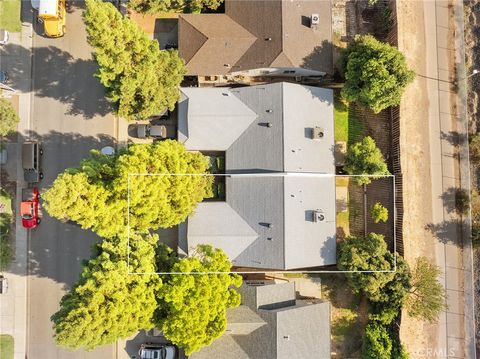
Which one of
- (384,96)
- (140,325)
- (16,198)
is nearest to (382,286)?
(384,96)

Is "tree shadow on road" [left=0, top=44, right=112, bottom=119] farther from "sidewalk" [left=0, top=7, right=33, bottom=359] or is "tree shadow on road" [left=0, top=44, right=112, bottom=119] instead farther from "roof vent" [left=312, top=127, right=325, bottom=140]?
"roof vent" [left=312, top=127, right=325, bottom=140]

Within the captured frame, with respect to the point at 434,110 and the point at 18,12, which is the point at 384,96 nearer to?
the point at 434,110

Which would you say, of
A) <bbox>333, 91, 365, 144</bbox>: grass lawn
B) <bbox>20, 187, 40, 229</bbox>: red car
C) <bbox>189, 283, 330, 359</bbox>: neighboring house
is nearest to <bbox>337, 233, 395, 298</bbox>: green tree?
<bbox>189, 283, 330, 359</bbox>: neighboring house

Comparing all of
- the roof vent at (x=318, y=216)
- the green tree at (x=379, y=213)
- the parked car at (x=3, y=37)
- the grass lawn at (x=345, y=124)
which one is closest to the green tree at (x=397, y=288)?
the green tree at (x=379, y=213)

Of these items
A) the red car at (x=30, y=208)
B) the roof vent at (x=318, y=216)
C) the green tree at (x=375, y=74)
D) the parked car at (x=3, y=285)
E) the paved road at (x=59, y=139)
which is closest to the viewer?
the green tree at (x=375, y=74)

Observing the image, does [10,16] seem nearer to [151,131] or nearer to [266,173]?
[151,131]

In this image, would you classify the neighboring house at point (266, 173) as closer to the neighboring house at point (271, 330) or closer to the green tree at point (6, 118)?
the neighboring house at point (271, 330)

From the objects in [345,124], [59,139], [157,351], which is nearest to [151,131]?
[59,139]
